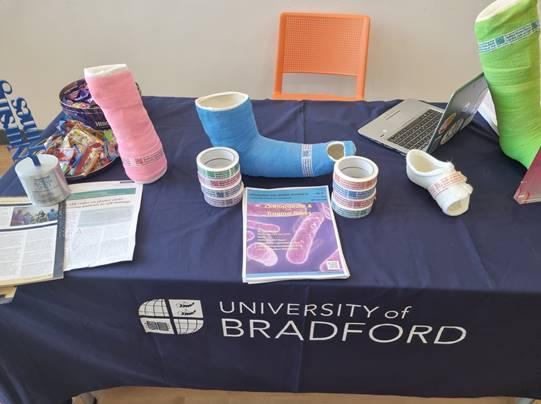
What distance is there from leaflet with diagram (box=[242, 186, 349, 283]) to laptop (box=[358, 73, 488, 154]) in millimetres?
271

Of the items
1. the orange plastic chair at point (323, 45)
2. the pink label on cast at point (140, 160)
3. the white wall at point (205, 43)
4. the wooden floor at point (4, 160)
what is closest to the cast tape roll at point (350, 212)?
the pink label on cast at point (140, 160)

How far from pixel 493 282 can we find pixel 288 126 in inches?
24.4

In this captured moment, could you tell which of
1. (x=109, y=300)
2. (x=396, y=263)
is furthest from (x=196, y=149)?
(x=396, y=263)

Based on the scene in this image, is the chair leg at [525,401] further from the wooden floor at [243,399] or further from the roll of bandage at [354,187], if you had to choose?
the roll of bandage at [354,187]

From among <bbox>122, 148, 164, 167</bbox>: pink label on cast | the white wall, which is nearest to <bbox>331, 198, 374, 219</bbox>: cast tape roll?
<bbox>122, 148, 164, 167</bbox>: pink label on cast

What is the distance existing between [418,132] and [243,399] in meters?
0.88

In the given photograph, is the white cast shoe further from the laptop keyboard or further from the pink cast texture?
the pink cast texture

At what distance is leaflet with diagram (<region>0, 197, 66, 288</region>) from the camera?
2.24 ft

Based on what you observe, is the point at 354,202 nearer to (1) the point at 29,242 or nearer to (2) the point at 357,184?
(2) the point at 357,184

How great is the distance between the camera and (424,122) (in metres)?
1.04

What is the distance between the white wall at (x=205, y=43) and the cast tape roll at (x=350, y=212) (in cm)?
116

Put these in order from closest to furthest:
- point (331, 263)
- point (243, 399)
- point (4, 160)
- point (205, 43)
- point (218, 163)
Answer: point (331, 263) → point (218, 163) → point (243, 399) → point (205, 43) → point (4, 160)

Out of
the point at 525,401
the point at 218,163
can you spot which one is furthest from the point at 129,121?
the point at 525,401

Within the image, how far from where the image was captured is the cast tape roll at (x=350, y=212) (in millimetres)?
761
